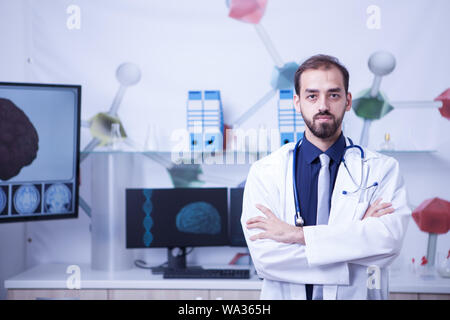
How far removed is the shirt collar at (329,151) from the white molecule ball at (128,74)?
5.36ft

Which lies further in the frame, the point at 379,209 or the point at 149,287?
the point at 149,287

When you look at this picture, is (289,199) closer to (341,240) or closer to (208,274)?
(341,240)

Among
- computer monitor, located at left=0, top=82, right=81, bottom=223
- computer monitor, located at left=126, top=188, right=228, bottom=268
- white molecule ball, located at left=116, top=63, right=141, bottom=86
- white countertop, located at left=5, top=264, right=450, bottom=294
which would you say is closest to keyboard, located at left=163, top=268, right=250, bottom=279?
white countertop, located at left=5, top=264, right=450, bottom=294

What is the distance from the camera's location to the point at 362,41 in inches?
109

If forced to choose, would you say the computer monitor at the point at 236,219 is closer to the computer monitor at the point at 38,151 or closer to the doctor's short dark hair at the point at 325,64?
the computer monitor at the point at 38,151

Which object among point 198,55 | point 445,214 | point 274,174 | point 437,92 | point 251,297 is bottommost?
point 251,297

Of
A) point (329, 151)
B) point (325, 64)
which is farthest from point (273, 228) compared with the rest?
point (325, 64)

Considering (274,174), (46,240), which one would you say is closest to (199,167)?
(46,240)

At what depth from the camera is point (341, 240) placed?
4.59 ft

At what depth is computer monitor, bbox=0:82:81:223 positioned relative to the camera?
2.35m

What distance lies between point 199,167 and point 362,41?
4.18 feet

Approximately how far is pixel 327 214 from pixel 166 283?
4.08ft

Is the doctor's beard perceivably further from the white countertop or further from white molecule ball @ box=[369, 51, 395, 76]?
white molecule ball @ box=[369, 51, 395, 76]

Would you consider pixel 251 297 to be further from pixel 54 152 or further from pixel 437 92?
pixel 437 92
